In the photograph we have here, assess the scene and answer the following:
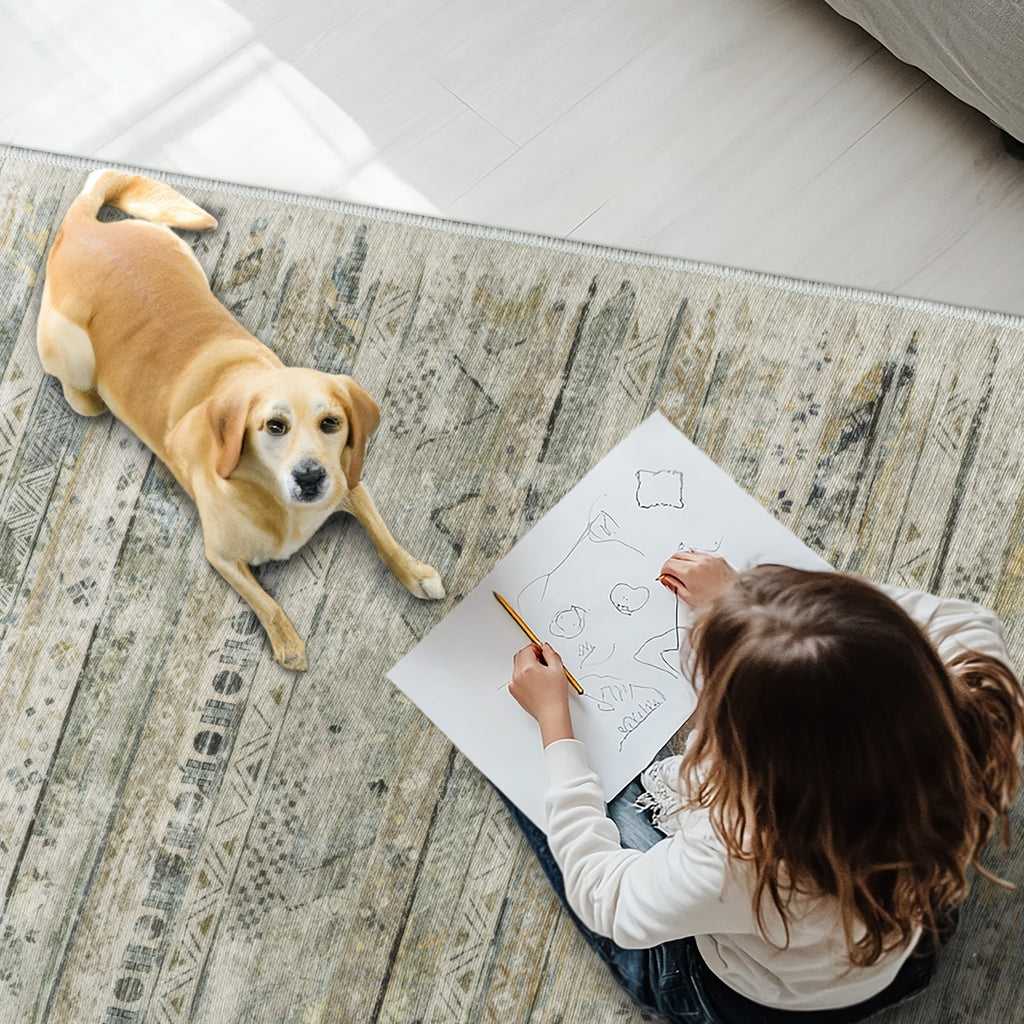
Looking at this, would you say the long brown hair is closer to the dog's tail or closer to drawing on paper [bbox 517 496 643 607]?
drawing on paper [bbox 517 496 643 607]

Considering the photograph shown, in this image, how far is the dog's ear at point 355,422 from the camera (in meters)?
1.00

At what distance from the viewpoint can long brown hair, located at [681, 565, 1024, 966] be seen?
2.01 ft

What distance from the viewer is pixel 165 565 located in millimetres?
1056

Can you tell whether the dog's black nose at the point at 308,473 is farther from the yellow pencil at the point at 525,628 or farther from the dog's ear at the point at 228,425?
the yellow pencil at the point at 525,628

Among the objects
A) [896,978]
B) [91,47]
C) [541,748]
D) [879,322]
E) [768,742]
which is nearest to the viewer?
[768,742]

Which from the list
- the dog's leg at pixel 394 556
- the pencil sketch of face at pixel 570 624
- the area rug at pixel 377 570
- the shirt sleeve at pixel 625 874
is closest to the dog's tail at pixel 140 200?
the area rug at pixel 377 570

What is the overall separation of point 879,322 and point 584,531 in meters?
0.39

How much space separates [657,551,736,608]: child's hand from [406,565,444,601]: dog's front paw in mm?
227

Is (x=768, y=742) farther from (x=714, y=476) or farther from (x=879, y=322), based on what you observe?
(x=879, y=322)


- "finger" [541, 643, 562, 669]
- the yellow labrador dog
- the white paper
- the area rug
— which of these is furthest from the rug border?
"finger" [541, 643, 562, 669]

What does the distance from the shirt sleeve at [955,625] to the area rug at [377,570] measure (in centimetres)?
13

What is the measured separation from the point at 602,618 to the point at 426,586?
7.1 inches

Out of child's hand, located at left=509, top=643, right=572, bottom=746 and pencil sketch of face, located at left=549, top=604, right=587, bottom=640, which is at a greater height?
pencil sketch of face, located at left=549, top=604, right=587, bottom=640

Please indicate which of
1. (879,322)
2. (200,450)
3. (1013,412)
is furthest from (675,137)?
(200,450)
